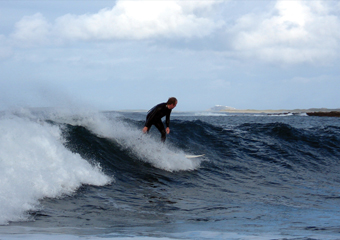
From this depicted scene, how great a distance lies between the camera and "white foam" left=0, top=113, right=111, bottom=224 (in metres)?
4.94

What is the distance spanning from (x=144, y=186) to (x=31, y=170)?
263cm

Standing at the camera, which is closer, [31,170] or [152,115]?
[31,170]

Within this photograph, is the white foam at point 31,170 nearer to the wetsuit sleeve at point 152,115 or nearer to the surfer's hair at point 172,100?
the wetsuit sleeve at point 152,115

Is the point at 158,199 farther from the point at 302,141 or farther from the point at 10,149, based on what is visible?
the point at 302,141

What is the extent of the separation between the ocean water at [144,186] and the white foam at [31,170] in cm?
2

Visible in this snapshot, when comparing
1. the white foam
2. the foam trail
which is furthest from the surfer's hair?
the white foam

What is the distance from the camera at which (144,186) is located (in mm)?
7801

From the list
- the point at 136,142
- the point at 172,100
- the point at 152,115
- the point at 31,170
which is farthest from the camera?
the point at 136,142

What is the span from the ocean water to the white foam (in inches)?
0.8

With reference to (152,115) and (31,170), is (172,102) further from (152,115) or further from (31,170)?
(31,170)

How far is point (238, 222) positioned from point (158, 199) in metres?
2.00

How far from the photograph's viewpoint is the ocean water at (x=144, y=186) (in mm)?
4422

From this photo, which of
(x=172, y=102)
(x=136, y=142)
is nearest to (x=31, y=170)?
(x=172, y=102)

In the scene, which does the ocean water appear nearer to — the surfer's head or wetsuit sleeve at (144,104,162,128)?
wetsuit sleeve at (144,104,162,128)
